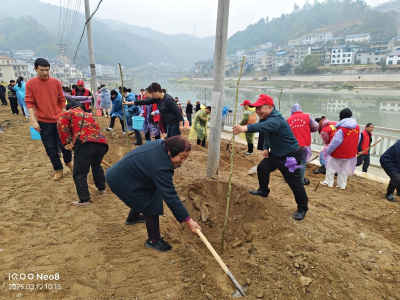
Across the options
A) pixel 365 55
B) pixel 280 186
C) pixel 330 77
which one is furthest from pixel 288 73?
pixel 280 186

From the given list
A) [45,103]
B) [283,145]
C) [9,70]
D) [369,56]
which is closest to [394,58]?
[369,56]

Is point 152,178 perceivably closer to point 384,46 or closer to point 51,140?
point 51,140

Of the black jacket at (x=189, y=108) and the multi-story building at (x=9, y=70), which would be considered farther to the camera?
the multi-story building at (x=9, y=70)

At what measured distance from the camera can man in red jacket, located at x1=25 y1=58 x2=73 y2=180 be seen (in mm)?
3814

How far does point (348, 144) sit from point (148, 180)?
3.77m

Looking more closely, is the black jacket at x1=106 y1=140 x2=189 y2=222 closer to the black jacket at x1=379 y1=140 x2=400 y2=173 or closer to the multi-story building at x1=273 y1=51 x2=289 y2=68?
the black jacket at x1=379 y1=140 x2=400 y2=173

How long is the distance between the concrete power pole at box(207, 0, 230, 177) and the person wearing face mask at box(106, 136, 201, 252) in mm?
1967

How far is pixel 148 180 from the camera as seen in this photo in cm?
240

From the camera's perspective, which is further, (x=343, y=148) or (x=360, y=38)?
(x=360, y=38)

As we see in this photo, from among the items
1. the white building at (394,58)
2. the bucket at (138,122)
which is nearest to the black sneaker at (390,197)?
the bucket at (138,122)

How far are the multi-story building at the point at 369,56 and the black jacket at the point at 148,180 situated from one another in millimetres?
77829

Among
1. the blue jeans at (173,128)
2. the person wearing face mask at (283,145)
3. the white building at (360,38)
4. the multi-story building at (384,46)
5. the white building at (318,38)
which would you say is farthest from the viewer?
the white building at (318,38)

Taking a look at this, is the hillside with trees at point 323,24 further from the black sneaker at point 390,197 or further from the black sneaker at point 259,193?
the black sneaker at point 259,193

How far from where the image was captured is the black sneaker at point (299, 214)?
3.37 metres
